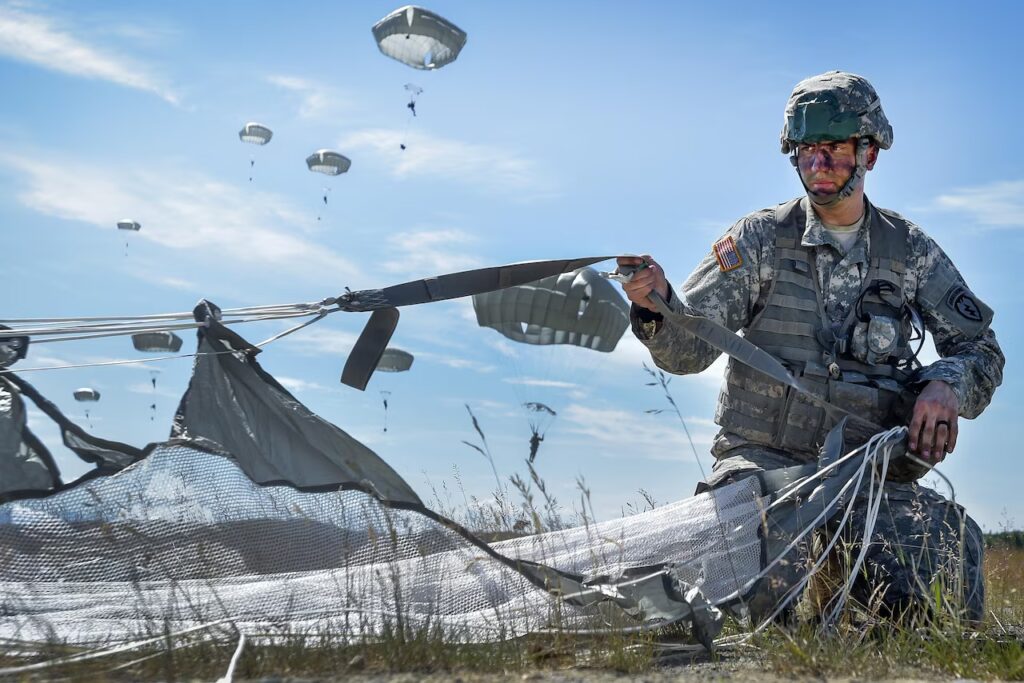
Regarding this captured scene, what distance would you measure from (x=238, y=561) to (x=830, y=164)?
11.0ft

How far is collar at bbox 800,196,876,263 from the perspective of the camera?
516 cm

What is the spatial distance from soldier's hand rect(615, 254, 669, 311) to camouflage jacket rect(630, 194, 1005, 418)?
37 cm

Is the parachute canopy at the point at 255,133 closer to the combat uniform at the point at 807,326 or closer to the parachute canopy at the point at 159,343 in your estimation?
the parachute canopy at the point at 159,343

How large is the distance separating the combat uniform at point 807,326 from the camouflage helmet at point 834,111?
17.4 inches

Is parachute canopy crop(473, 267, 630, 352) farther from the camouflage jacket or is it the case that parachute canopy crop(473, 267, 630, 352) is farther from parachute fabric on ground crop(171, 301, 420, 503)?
parachute fabric on ground crop(171, 301, 420, 503)

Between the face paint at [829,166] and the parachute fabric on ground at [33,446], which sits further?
the face paint at [829,166]

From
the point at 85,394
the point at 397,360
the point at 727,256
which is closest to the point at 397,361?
the point at 397,360

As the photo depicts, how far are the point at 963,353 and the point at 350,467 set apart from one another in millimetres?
3185

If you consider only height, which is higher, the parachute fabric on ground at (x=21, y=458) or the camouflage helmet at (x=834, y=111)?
the camouflage helmet at (x=834, y=111)

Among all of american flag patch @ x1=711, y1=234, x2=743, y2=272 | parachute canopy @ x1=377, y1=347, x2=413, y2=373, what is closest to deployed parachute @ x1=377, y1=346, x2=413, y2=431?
parachute canopy @ x1=377, y1=347, x2=413, y2=373

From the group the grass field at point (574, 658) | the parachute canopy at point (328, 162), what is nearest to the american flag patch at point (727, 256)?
the grass field at point (574, 658)

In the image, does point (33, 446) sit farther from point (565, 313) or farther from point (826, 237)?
point (565, 313)

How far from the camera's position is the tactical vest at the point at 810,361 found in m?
4.91

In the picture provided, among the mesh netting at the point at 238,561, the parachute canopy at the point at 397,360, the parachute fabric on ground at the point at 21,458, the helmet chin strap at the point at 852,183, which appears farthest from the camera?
the parachute canopy at the point at 397,360
